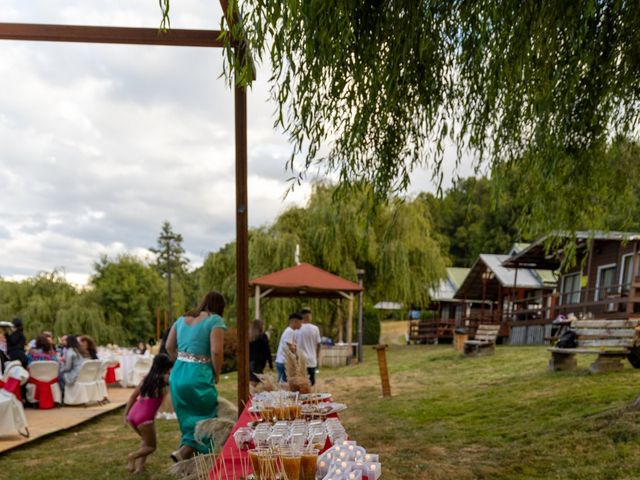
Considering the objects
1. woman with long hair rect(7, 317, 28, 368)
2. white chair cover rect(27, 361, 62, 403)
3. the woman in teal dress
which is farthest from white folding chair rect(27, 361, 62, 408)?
the woman in teal dress

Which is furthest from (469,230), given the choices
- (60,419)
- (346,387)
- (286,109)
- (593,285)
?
(286,109)

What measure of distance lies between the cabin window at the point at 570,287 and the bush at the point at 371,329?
36.6 feet

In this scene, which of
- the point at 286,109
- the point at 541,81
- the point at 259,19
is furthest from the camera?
the point at 541,81

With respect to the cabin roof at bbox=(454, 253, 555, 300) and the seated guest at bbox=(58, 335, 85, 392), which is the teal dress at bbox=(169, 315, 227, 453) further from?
the cabin roof at bbox=(454, 253, 555, 300)

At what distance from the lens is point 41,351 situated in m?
11.9

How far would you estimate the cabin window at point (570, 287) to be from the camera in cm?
2456

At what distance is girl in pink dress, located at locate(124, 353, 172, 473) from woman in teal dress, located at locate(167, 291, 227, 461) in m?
0.75

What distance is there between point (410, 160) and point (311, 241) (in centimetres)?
1841

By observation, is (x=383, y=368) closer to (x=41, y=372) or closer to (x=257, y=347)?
(x=257, y=347)

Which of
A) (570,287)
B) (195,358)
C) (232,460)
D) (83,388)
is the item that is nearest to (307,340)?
(195,358)

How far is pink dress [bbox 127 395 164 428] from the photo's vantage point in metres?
5.96

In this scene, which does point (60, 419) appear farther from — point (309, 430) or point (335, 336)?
point (335, 336)

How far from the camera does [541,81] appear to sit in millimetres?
5023

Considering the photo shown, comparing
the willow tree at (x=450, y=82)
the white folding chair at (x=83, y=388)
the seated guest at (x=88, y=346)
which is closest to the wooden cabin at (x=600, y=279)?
the seated guest at (x=88, y=346)
